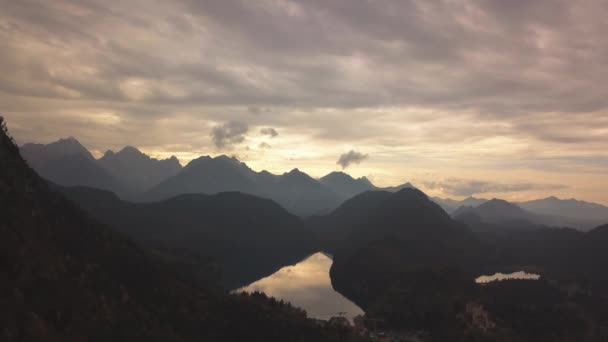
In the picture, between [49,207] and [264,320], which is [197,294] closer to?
[264,320]

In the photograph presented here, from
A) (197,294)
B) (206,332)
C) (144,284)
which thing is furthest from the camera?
(197,294)

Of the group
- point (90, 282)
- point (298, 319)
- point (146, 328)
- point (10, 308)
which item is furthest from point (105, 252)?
point (298, 319)

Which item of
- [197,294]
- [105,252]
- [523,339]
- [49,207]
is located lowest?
[523,339]

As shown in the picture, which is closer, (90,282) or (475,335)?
(90,282)

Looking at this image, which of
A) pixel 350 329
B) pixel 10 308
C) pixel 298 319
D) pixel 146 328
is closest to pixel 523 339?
pixel 350 329

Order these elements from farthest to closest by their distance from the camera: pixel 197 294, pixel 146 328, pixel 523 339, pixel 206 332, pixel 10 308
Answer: pixel 523 339, pixel 197 294, pixel 206 332, pixel 146 328, pixel 10 308

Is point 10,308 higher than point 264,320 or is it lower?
higher

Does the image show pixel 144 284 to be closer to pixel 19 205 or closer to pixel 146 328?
pixel 146 328
